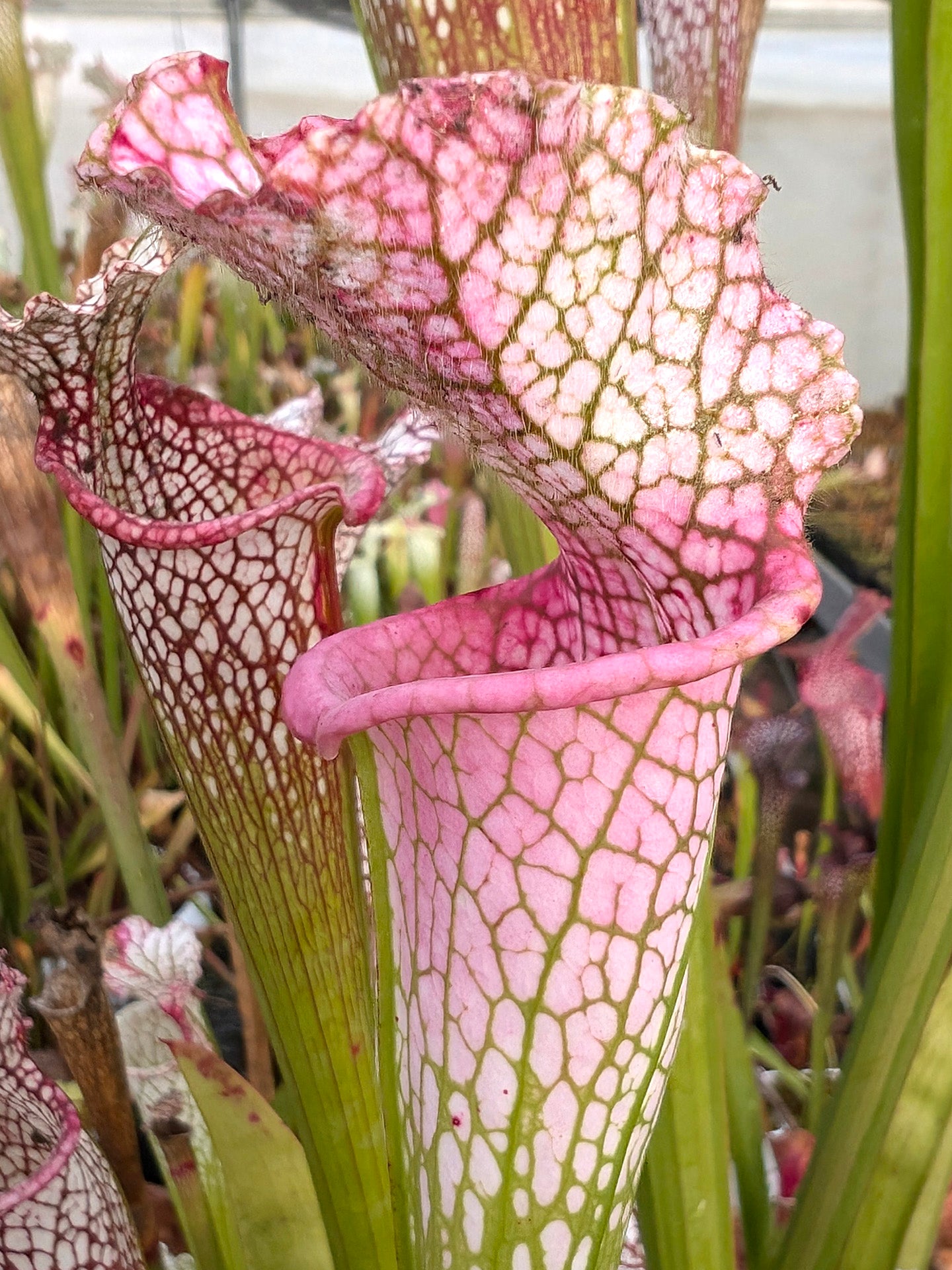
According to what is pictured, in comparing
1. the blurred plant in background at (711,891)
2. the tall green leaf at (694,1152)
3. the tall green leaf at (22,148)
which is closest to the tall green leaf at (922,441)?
the blurred plant in background at (711,891)

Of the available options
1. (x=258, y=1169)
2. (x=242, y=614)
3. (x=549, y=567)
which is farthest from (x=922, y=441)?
(x=258, y=1169)

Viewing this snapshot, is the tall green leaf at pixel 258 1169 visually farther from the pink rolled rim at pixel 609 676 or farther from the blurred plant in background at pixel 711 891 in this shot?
the pink rolled rim at pixel 609 676

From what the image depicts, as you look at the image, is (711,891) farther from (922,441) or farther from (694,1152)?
(922,441)

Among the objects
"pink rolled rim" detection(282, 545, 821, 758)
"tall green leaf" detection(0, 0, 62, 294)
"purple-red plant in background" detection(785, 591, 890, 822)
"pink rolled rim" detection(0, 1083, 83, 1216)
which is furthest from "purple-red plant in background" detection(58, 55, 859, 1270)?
"purple-red plant in background" detection(785, 591, 890, 822)

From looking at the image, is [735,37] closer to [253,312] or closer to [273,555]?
[273,555]

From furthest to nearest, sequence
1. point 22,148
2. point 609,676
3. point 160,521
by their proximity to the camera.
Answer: point 22,148, point 160,521, point 609,676

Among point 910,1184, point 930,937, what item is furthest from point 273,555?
point 910,1184

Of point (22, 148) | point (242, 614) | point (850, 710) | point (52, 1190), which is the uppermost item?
A: point (22, 148)
